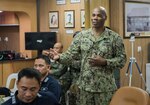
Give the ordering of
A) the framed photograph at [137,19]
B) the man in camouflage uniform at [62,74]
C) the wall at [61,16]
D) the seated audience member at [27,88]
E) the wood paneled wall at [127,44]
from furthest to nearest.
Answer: the wall at [61,16] → the framed photograph at [137,19] → the wood paneled wall at [127,44] → the man in camouflage uniform at [62,74] → the seated audience member at [27,88]

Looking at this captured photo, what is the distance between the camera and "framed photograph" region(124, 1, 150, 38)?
6.17m

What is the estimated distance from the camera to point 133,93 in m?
2.65

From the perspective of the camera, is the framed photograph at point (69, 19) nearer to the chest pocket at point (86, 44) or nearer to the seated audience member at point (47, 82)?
the seated audience member at point (47, 82)

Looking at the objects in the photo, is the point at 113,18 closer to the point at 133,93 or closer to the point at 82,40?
the point at 82,40

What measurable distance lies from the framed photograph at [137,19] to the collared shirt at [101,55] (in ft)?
10.2

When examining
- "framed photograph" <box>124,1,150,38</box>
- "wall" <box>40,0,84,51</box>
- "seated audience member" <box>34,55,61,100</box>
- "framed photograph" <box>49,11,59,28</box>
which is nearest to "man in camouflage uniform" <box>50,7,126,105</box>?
"seated audience member" <box>34,55,61,100</box>

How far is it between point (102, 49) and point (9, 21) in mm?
6286

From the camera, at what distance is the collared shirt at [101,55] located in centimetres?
303

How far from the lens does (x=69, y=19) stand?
7.19 metres

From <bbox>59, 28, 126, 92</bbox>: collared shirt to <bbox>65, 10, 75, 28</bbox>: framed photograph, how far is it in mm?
4025

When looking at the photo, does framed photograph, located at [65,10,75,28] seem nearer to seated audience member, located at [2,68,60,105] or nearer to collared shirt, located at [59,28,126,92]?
collared shirt, located at [59,28,126,92]

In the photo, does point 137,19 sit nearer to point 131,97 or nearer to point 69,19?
point 69,19

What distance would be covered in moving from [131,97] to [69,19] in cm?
471

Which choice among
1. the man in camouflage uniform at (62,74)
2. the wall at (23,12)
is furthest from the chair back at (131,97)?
the wall at (23,12)
